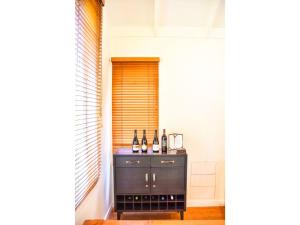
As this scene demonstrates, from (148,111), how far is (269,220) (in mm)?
2584

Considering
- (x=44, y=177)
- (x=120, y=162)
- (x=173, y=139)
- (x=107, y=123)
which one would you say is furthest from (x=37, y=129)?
(x=173, y=139)

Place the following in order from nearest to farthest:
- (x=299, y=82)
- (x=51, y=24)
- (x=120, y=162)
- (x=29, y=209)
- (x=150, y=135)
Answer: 1. (x=299, y=82)
2. (x=29, y=209)
3. (x=51, y=24)
4. (x=120, y=162)
5. (x=150, y=135)

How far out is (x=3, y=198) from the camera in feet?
2.22

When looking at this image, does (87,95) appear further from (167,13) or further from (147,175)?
(167,13)

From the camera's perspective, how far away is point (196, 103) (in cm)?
327

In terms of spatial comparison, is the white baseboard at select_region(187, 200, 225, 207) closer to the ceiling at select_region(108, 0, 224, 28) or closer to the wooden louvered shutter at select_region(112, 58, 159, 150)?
the wooden louvered shutter at select_region(112, 58, 159, 150)

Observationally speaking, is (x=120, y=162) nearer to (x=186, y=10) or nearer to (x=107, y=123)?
(x=107, y=123)

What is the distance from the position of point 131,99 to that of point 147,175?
106 centimetres

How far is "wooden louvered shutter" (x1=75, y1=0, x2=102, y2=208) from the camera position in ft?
5.62

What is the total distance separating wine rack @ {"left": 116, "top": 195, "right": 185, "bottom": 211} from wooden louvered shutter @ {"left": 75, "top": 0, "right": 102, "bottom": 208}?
25.5 inches

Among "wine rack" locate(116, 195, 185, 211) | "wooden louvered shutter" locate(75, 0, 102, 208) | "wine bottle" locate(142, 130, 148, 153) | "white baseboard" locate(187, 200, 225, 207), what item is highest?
"wooden louvered shutter" locate(75, 0, 102, 208)

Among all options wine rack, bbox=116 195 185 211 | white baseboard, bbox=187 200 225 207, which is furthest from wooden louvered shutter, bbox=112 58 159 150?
white baseboard, bbox=187 200 225 207

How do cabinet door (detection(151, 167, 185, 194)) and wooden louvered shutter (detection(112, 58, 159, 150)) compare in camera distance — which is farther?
wooden louvered shutter (detection(112, 58, 159, 150))

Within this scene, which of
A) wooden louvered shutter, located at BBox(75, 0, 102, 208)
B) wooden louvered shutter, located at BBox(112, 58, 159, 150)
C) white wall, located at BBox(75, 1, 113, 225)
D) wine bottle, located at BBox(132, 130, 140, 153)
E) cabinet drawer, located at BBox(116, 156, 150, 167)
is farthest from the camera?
wooden louvered shutter, located at BBox(112, 58, 159, 150)
